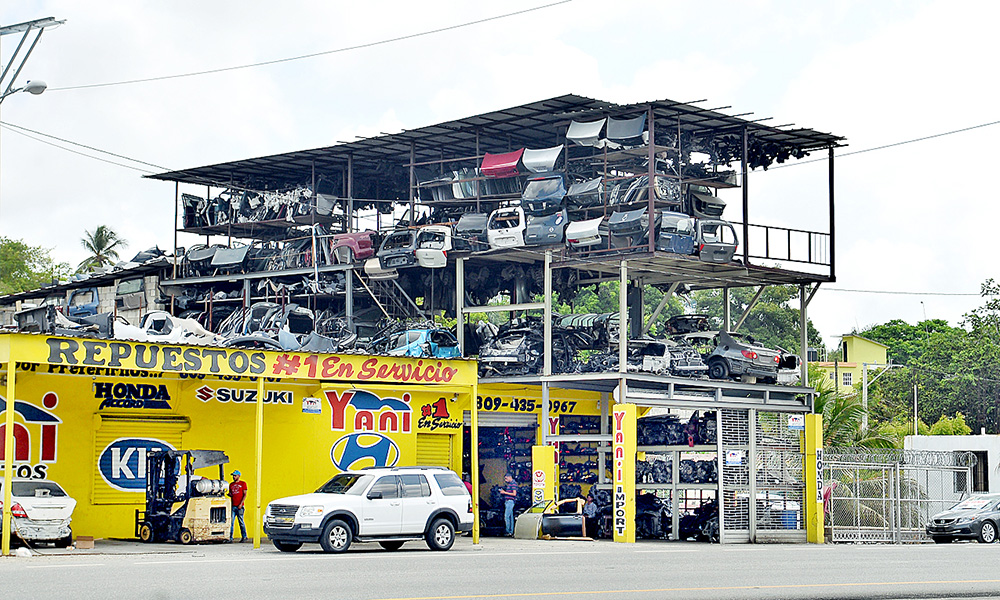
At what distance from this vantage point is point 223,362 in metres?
25.7

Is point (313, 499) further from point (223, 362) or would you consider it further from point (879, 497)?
point (879, 497)

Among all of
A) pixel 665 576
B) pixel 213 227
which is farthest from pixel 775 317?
pixel 665 576

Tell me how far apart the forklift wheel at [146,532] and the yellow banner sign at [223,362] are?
3384 millimetres

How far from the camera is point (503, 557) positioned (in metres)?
22.6

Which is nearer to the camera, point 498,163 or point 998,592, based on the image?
point 998,592

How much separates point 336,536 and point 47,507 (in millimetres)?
5448

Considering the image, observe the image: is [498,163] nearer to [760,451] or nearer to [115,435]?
[760,451]

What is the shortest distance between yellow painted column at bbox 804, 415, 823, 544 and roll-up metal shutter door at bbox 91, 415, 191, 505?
56.1 ft

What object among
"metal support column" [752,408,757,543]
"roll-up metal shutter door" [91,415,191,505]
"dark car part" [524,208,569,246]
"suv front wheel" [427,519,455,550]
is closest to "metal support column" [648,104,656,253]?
"dark car part" [524,208,569,246]

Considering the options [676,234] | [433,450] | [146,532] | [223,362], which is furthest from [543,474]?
[223,362]

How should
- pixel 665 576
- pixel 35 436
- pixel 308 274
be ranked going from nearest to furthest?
1. pixel 665 576
2. pixel 35 436
3. pixel 308 274

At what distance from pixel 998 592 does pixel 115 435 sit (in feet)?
62.1

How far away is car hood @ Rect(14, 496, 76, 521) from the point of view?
23.5 meters

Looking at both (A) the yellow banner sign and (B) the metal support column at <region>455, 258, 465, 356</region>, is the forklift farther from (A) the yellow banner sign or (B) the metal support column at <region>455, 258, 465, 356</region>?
(B) the metal support column at <region>455, 258, 465, 356</region>
